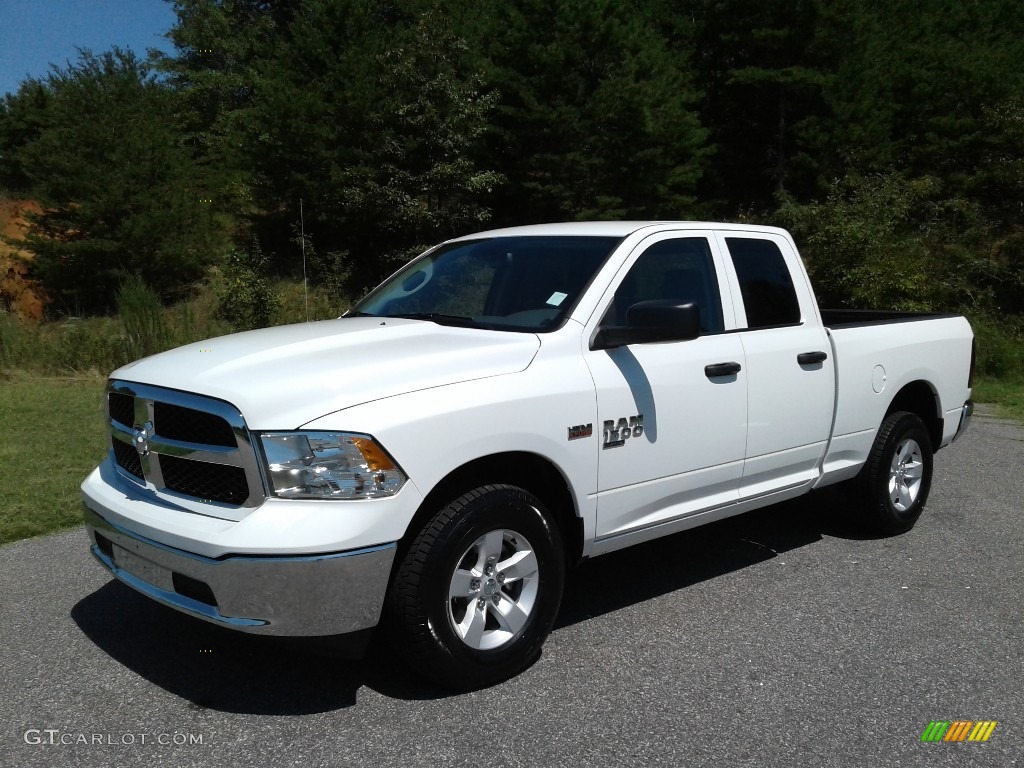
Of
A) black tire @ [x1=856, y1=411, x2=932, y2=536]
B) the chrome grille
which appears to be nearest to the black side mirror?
the chrome grille

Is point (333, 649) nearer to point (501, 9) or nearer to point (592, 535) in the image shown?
point (592, 535)

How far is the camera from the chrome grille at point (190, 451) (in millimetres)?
3396

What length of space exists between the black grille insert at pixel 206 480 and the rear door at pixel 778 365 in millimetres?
2659

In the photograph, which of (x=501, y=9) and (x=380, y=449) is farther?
(x=501, y=9)

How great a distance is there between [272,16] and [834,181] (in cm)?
3011

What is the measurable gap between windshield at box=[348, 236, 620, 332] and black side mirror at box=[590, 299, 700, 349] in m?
0.24

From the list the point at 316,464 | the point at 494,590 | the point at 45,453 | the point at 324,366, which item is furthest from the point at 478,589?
the point at 45,453

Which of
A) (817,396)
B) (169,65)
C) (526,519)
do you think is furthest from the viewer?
(169,65)

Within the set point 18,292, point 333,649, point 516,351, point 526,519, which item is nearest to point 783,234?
point 516,351

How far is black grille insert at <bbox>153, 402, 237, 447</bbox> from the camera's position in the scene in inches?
137

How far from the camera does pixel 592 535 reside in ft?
13.8

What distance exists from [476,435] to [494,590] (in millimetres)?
675

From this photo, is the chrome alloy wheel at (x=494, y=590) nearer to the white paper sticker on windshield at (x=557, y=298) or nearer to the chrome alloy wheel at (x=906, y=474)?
the white paper sticker on windshield at (x=557, y=298)

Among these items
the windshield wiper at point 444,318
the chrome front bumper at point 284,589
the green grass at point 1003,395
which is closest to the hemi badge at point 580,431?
the windshield wiper at point 444,318
